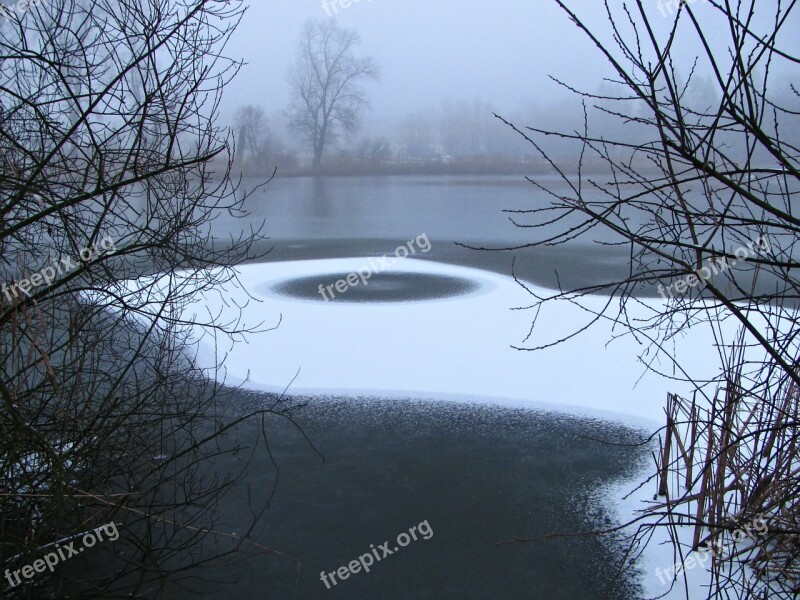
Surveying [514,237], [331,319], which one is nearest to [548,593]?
[331,319]

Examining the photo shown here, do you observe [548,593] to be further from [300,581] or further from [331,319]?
[331,319]

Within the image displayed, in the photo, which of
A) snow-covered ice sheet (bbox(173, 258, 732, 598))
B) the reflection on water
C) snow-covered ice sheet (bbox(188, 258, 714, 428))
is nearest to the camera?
snow-covered ice sheet (bbox(173, 258, 732, 598))

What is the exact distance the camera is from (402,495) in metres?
4.81

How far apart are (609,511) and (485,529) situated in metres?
0.90

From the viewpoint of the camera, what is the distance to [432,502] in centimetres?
471
